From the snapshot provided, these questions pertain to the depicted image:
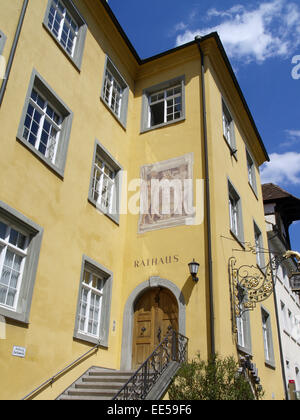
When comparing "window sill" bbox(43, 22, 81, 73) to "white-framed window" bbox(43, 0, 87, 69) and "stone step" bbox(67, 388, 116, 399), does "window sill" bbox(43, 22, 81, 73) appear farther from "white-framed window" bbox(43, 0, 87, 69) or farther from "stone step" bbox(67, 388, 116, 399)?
"stone step" bbox(67, 388, 116, 399)

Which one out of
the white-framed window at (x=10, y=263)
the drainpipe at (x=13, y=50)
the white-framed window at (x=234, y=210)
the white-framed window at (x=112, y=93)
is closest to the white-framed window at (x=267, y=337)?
the white-framed window at (x=234, y=210)

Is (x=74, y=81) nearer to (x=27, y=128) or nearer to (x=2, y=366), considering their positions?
(x=27, y=128)

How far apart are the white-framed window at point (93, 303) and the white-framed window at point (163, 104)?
5849mm

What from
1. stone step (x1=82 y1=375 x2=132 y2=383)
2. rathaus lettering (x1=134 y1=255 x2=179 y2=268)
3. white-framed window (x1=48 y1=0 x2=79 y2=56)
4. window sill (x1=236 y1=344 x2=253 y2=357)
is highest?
white-framed window (x1=48 y1=0 x2=79 y2=56)

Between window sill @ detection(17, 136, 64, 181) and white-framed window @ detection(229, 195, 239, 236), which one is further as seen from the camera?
white-framed window @ detection(229, 195, 239, 236)

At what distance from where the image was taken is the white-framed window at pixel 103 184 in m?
12.1

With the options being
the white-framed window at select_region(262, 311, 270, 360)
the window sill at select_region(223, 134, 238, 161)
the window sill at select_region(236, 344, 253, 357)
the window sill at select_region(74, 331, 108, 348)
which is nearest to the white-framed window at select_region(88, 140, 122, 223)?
the window sill at select_region(74, 331, 108, 348)

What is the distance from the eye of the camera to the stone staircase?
8.48 meters

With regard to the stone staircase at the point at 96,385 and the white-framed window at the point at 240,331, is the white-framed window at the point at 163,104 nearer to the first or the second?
the white-framed window at the point at 240,331

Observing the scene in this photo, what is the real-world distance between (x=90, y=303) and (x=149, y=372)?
7.87ft

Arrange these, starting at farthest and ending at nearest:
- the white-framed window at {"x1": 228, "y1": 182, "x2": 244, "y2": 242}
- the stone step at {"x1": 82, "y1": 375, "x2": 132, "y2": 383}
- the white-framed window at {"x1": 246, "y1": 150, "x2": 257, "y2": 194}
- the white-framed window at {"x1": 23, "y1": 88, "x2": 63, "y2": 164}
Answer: the white-framed window at {"x1": 246, "y1": 150, "x2": 257, "y2": 194}
the white-framed window at {"x1": 228, "y1": 182, "x2": 244, "y2": 242}
the white-framed window at {"x1": 23, "y1": 88, "x2": 63, "y2": 164}
the stone step at {"x1": 82, "y1": 375, "x2": 132, "y2": 383}

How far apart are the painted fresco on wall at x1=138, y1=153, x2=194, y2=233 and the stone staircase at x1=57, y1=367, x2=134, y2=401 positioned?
176 inches

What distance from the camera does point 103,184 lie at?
41.5 ft
